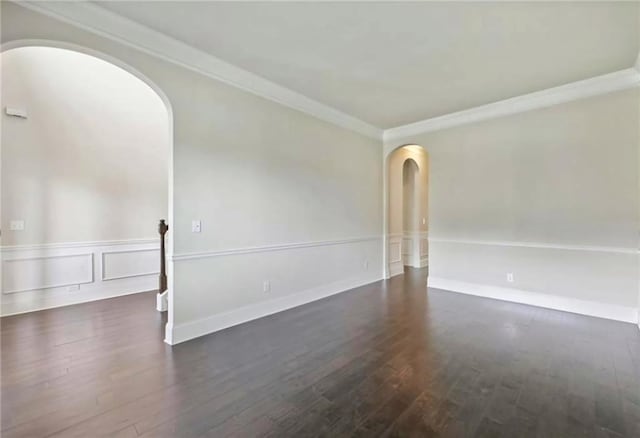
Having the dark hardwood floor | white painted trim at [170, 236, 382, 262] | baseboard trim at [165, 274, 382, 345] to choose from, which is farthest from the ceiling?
the dark hardwood floor

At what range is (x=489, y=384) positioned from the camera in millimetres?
2152

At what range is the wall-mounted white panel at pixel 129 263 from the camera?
4.44 m

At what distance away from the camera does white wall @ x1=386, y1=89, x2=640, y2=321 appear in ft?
11.4

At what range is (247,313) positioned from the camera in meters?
3.46

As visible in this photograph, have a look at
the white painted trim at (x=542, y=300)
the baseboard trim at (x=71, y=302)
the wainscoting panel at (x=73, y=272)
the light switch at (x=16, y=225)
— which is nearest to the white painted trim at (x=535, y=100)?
the white painted trim at (x=542, y=300)

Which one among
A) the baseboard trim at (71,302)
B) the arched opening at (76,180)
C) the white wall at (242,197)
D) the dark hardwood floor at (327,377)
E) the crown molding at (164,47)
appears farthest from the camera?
the arched opening at (76,180)

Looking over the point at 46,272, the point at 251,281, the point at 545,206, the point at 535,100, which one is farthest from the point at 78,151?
the point at 545,206

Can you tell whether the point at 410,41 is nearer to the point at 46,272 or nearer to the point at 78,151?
the point at 78,151

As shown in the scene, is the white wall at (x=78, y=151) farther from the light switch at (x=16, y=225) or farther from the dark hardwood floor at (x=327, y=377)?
the dark hardwood floor at (x=327, y=377)

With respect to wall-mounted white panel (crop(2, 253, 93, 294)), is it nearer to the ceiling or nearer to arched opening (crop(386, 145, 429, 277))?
the ceiling

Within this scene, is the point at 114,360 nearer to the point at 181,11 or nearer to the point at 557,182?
the point at 181,11

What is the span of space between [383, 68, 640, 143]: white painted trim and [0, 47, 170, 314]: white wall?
4761mm

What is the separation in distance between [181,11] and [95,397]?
3.00 meters

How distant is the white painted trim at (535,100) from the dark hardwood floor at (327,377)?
2830 millimetres
